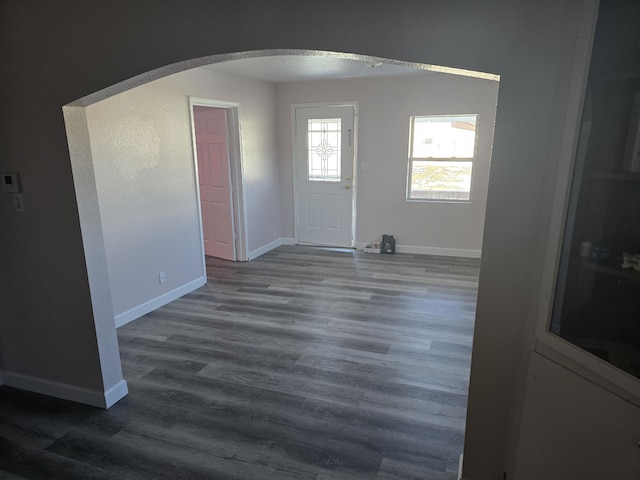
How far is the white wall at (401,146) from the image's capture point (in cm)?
518

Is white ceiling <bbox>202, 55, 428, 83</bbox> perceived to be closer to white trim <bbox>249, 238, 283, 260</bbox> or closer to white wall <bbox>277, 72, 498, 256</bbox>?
white wall <bbox>277, 72, 498, 256</bbox>

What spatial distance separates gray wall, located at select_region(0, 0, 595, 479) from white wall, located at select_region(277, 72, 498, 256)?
4096 mm

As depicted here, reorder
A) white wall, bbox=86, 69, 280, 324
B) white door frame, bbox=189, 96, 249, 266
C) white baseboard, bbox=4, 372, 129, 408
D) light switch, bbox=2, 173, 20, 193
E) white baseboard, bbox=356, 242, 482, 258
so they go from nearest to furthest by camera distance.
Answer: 1. light switch, bbox=2, 173, 20, 193
2. white baseboard, bbox=4, 372, 129, 408
3. white wall, bbox=86, 69, 280, 324
4. white door frame, bbox=189, 96, 249, 266
5. white baseboard, bbox=356, 242, 482, 258

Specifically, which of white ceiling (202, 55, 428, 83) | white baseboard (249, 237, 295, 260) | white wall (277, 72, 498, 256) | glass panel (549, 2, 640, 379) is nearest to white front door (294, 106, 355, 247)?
white wall (277, 72, 498, 256)

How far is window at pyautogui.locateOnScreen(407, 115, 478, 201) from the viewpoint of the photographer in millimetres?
5328

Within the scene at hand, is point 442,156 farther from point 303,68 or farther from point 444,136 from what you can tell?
point 303,68

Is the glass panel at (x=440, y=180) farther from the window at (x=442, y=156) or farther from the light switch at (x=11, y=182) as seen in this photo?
the light switch at (x=11, y=182)

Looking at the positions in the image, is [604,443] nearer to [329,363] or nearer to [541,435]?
[541,435]

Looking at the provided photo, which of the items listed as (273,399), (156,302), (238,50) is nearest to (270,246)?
(156,302)

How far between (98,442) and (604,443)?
2.40 meters

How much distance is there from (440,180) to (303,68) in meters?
2.45

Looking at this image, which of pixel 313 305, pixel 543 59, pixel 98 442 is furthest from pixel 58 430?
pixel 543 59

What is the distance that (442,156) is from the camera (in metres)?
5.46

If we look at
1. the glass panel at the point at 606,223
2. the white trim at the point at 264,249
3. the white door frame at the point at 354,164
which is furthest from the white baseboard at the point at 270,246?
the glass panel at the point at 606,223
